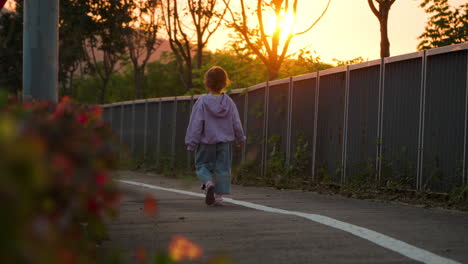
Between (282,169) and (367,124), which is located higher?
(367,124)

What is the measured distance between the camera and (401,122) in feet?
33.2

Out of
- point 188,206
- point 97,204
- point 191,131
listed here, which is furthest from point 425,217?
point 97,204

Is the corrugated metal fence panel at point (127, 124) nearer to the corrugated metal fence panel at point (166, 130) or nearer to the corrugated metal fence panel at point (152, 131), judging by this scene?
the corrugated metal fence panel at point (152, 131)

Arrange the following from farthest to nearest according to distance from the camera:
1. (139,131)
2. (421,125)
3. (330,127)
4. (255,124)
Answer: (139,131)
(255,124)
(330,127)
(421,125)

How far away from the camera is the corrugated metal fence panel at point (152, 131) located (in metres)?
22.1

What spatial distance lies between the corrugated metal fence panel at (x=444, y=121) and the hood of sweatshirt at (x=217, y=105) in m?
2.57

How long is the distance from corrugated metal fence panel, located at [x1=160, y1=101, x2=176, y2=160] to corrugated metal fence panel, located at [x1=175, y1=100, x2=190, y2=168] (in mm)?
418

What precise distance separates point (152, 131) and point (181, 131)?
283cm

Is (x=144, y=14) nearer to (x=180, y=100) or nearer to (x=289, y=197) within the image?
(x=180, y=100)

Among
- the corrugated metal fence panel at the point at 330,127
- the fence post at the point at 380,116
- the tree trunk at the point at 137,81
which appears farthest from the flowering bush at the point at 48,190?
the tree trunk at the point at 137,81

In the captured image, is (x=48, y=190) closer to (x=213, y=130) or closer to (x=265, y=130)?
(x=213, y=130)

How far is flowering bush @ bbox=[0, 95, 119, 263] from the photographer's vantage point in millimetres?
905

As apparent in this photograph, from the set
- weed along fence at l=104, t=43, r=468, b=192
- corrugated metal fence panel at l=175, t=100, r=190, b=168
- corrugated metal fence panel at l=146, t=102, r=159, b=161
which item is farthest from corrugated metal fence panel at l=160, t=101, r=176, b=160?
weed along fence at l=104, t=43, r=468, b=192

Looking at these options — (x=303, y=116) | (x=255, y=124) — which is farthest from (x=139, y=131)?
(x=303, y=116)
